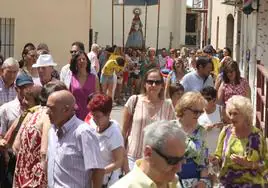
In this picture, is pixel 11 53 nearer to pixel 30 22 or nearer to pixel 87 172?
pixel 30 22

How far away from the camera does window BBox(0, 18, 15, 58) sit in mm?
20750

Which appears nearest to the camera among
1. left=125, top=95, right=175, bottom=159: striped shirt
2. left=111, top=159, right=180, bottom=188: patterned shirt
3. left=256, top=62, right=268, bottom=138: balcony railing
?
left=111, top=159, right=180, bottom=188: patterned shirt

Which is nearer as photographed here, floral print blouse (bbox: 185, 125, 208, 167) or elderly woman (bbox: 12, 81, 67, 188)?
elderly woman (bbox: 12, 81, 67, 188)

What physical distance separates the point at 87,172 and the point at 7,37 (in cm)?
1570

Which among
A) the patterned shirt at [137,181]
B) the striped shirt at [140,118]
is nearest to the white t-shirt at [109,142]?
the striped shirt at [140,118]

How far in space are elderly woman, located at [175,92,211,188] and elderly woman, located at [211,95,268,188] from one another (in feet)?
1.44

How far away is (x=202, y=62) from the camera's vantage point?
1081cm

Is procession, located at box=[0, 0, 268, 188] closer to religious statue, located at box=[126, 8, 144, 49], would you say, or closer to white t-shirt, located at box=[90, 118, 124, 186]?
white t-shirt, located at box=[90, 118, 124, 186]

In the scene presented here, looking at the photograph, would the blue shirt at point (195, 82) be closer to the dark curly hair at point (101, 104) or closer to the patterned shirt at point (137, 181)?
the dark curly hair at point (101, 104)

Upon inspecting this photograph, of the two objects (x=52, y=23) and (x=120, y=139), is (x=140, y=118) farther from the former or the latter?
(x=52, y=23)

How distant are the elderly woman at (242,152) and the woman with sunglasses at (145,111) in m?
0.99

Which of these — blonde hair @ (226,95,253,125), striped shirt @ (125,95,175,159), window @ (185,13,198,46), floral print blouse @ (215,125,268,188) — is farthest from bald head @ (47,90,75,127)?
window @ (185,13,198,46)

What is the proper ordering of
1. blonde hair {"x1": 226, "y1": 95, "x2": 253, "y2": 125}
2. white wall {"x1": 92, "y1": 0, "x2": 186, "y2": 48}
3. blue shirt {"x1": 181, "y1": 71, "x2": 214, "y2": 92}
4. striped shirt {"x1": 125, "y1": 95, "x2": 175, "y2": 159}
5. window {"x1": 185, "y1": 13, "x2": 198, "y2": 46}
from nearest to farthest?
blonde hair {"x1": 226, "y1": 95, "x2": 253, "y2": 125} < striped shirt {"x1": 125, "y1": 95, "x2": 175, "y2": 159} < blue shirt {"x1": 181, "y1": 71, "x2": 214, "y2": 92} < white wall {"x1": 92, "y1": 0, "x2": 186, "y2": 48} < window {"x1": 185, "y1": 13, "x2": 198, "y2": 46}

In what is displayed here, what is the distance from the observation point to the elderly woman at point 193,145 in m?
6.45
